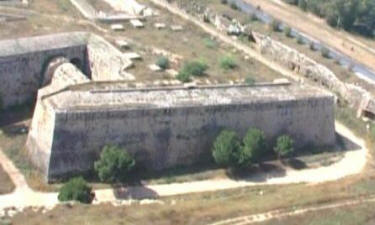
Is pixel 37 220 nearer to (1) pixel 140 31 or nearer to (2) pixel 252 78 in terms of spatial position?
(2) pixel 252 78

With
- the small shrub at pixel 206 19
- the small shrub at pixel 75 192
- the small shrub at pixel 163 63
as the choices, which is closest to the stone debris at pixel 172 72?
the small shrub at pixel 163 63

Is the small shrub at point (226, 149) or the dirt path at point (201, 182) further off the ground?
the small shrub at point (226, 149)

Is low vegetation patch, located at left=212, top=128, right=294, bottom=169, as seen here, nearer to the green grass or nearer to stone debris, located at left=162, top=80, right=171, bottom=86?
stone debris, located at left=162, top=80, right=171, bottom=86

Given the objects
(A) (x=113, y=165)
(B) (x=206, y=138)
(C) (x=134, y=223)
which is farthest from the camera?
(B) (x=206, y=138)

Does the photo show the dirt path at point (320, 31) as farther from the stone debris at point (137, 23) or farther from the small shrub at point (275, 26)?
the stone debris at point (137, 23)

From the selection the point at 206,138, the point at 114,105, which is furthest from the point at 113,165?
the point at 206,138

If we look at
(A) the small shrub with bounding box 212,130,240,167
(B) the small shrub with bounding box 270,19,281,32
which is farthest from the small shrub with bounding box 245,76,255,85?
(B) the small shrub with bounding box 270,19,281,32
